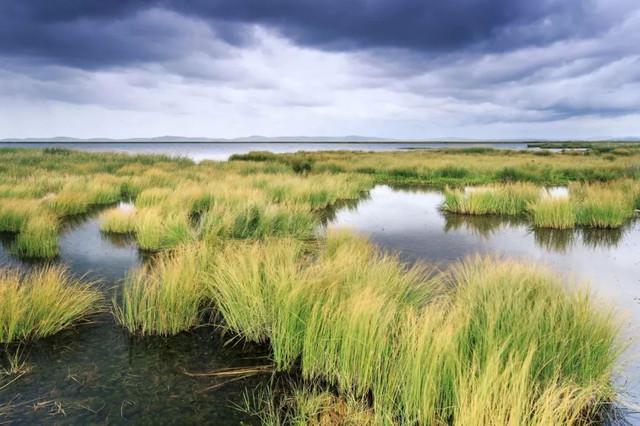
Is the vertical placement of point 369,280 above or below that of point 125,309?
above

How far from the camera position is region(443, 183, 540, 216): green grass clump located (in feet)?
53.6

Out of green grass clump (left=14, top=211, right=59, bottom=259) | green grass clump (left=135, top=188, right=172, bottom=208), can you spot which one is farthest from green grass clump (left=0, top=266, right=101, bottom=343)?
green grass clump (left=135, top=188, right=172, bottom=208)

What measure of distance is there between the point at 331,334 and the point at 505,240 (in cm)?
885

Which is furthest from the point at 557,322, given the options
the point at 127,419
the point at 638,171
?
the point at 638,171

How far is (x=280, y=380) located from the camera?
4816mm

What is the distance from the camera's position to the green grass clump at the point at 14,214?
1191cm

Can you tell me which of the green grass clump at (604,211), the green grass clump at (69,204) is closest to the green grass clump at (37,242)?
the green grass clump at (69,204)

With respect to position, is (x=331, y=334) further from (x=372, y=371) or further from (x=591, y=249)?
(x=591, y=249)

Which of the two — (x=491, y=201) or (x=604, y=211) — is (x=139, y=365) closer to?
(x=604, y=211)

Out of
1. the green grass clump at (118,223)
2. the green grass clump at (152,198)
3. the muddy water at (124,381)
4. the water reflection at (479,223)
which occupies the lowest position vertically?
the muddy water at (124,381)

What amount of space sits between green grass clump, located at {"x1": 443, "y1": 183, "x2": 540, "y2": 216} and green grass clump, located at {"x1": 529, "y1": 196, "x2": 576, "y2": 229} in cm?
144

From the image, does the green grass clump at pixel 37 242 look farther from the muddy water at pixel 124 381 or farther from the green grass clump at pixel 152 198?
the muddy water at pixel 124 381

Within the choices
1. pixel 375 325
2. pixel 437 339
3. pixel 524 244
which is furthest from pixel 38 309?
pixel 524 244

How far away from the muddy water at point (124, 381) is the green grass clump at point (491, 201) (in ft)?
41.4
